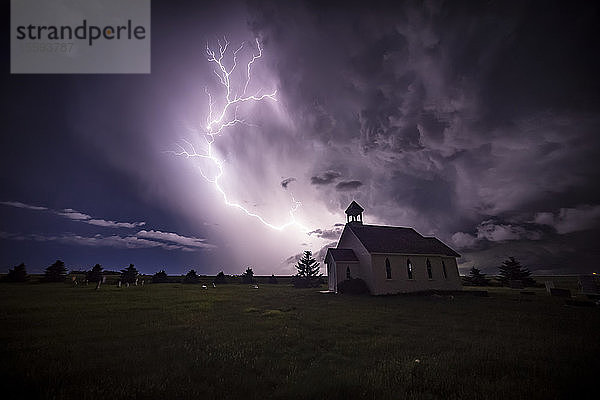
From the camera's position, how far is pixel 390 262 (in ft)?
108

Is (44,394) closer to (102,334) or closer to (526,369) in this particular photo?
(102,334)

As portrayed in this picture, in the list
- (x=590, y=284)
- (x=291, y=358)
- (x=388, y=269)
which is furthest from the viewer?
(x=388, y=269)

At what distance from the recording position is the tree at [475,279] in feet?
170

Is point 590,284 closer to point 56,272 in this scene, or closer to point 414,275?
point 414,275

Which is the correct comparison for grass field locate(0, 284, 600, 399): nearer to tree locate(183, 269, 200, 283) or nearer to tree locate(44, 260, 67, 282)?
tree locate(44, 260, 67, 282)

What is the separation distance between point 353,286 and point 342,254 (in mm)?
4676

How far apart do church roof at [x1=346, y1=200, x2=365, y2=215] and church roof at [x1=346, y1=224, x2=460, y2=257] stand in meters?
2.44

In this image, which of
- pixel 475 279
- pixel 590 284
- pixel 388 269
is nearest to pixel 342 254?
pixel 388 269

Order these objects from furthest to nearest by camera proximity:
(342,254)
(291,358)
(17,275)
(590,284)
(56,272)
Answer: (56,272) → (17,275) → (342,254) → (590,284) → (291,358)

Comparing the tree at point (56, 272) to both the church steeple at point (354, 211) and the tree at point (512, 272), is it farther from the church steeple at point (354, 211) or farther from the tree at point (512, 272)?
the tree at point (512, 272)

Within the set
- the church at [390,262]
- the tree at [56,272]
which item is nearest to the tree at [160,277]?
the tree at [56,272]

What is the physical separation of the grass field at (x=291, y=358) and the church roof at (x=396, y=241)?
19317mm

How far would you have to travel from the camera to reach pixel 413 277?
33.5 m

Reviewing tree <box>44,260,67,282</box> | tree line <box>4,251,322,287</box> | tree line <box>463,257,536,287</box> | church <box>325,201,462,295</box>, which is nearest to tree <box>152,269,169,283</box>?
tree line <box>4,251,322,287</box>
